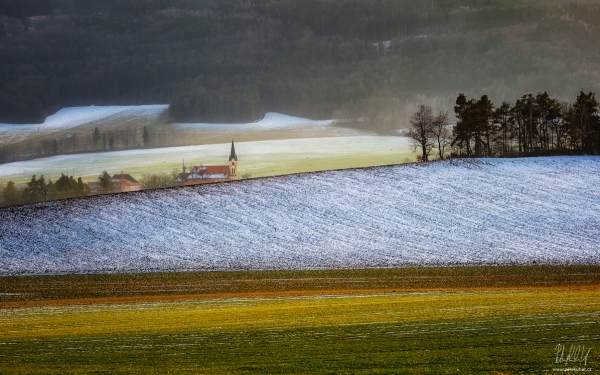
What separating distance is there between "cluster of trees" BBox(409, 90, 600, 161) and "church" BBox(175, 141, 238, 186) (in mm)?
45886

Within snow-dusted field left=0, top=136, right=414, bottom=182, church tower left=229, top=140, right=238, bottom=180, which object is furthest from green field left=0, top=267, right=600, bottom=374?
church tower left=229, top=140, right=238, bottom=180

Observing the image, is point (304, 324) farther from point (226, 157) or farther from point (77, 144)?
point (77, 144)

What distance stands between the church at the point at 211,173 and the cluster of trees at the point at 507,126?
151 ft

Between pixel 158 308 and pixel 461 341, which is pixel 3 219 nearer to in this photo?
pixel 158 308

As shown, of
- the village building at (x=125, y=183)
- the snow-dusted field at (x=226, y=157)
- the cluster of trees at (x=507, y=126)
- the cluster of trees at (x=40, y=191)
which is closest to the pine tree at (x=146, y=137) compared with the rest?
the snow-dusted field at (x=226, y=157)

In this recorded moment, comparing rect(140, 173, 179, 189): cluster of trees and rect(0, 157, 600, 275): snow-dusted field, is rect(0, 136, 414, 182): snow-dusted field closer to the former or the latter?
rect(140, 173, 179, 189): cluster of trees

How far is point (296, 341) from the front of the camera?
64.3ft

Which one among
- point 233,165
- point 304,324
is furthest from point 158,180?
point 304,324

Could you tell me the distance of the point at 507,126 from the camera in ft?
359

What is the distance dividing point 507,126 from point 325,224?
62.9 m

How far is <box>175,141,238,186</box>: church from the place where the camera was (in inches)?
5227

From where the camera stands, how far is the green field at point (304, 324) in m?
16.7

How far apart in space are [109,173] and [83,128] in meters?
35.5

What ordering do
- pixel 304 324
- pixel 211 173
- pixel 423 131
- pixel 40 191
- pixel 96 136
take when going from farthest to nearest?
pixel 96 136, pixel 211 173, pixel 40 191, pixel 423 131, pixel 304 324
